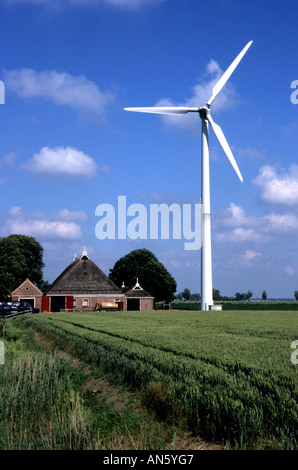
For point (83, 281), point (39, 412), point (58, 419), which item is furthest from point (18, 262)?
point (58, 419)

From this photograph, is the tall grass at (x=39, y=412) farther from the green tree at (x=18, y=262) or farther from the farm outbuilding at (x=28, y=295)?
the green tree at (x=18, y=262)

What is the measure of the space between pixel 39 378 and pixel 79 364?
5.44 metres

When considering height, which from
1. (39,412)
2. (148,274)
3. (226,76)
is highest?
(226,76)

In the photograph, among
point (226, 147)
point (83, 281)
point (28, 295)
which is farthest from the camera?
point (83, 281)

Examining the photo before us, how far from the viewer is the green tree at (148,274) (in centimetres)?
9765

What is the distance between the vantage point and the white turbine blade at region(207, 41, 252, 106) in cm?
5688

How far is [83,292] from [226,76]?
130 feet

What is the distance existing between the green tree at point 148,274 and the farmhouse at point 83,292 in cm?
1885

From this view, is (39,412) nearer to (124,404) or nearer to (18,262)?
(124,404)

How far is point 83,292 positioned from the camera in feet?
244

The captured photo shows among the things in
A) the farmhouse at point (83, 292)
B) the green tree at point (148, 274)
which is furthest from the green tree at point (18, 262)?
the green tree at point (148, 274)

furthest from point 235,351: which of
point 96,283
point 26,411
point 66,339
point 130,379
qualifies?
point 96,283

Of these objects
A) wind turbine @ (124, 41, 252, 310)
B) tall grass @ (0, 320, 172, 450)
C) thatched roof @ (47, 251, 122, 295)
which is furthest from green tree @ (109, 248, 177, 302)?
tall grass @ (0, 320, 172, 450)
